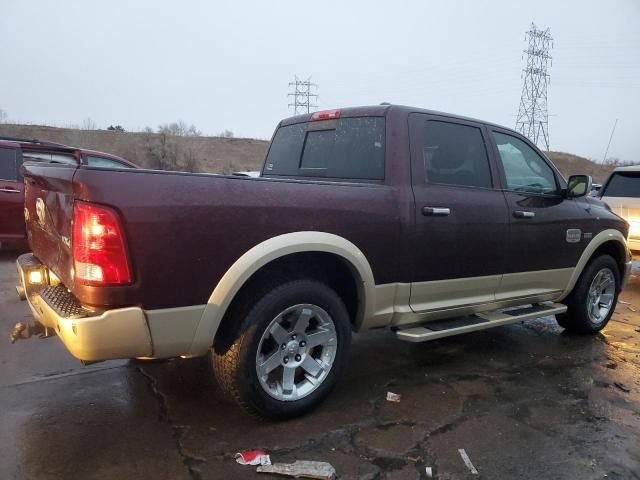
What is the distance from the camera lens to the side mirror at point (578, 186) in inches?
177

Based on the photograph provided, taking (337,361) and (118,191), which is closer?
(118,191)

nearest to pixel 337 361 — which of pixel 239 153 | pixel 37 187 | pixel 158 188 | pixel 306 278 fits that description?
pixel 306 278

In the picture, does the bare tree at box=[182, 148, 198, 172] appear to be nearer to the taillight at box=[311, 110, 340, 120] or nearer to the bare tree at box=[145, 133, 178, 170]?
the bare tree at box=[145, 133, 178, 170]

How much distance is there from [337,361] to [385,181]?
123 centimetres

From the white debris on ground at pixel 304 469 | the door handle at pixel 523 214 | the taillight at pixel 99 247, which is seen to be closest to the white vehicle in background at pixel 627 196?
the door handle at pixel 523 214

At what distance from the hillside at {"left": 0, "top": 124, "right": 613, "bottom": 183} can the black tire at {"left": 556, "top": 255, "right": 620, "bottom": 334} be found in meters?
34.7

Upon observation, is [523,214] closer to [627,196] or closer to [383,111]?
[383,111]

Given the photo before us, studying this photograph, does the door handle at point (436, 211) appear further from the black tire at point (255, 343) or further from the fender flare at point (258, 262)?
the black tire at point (255, 343)

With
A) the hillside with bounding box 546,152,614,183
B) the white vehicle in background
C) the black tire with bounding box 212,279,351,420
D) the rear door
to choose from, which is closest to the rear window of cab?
the black tire with bounding box 212,279,351,420

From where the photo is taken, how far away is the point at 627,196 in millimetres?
7934

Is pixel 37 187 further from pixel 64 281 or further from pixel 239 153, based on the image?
pixel 239 153

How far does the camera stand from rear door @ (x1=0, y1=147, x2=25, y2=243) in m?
7.36

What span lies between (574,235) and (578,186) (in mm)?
442

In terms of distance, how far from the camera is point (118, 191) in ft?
7.81
